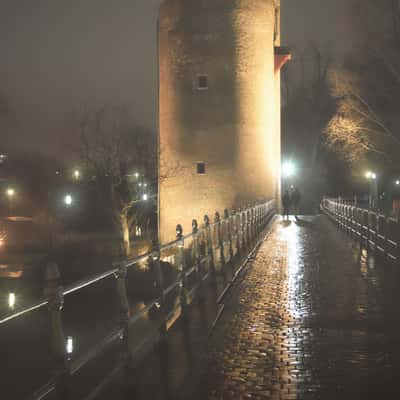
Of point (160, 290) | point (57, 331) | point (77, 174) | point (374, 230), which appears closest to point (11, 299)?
point (374, 230)

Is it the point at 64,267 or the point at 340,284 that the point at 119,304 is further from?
the point at 64,267

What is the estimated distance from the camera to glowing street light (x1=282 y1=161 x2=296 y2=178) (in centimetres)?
4721

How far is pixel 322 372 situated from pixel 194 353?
51.0 inches

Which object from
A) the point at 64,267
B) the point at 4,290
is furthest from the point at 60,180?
the point at 4,290

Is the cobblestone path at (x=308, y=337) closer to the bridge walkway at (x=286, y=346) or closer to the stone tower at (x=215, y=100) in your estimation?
the bridge walkway at (x=286, y=346)

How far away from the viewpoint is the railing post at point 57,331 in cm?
361

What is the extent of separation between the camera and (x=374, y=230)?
590 inches

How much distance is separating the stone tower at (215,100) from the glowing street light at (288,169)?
49.3 feet

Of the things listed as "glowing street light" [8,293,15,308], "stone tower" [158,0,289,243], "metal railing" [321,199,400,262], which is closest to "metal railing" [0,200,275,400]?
"metal railing" [321,199,400,262]

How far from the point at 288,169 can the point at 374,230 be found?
106ft

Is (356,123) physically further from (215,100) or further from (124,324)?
(124,324)

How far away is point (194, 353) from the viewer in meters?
5.79

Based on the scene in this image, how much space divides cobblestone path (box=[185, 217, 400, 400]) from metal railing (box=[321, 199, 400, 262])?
2.93 ft

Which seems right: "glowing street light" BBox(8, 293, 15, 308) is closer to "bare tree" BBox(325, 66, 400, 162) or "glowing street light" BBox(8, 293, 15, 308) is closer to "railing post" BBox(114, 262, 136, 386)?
"bare tree" BBox(325, 66, 400, 162)
